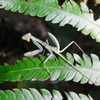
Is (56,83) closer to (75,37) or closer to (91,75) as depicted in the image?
(75,37)

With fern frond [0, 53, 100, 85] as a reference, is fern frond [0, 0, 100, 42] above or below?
above

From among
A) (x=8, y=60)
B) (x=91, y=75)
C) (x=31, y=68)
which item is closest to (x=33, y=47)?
(x=8, y=60)

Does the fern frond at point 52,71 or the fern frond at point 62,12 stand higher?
the fern frond at point 62,12

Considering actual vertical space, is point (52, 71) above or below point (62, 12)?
below
